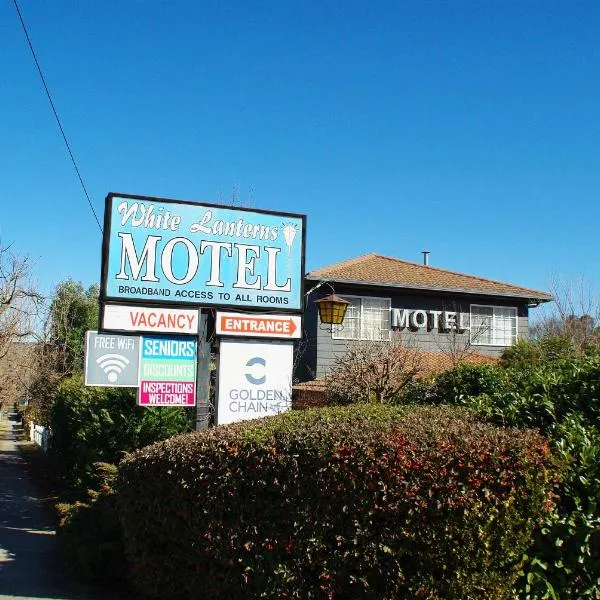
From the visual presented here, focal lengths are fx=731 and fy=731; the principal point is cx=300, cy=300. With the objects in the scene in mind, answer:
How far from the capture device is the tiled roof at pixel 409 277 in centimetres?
2266

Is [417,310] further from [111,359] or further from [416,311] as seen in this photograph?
[111,359]

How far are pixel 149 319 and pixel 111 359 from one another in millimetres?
703

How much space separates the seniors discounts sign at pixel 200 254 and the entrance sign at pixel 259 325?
0.16 meters

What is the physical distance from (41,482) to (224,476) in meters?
14.0

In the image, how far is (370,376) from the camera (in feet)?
40.2

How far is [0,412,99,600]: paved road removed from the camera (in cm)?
723

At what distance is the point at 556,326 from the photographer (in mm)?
33031

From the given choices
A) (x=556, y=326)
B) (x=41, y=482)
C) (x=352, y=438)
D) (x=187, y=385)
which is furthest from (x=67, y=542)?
(x=556, y=326)

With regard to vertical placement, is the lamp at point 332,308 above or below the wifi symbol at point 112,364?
above

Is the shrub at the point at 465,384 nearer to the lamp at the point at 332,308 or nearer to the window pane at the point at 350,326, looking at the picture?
the lamp at the point at 332,308

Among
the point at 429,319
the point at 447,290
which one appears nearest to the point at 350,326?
the point at 429,319

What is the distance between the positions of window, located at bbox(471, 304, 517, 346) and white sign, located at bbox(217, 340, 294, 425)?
49.9 ft

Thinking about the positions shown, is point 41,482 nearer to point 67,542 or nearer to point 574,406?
point 67,542

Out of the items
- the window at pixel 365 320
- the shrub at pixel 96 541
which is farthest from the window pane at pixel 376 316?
the shrub at pixel 96 541
